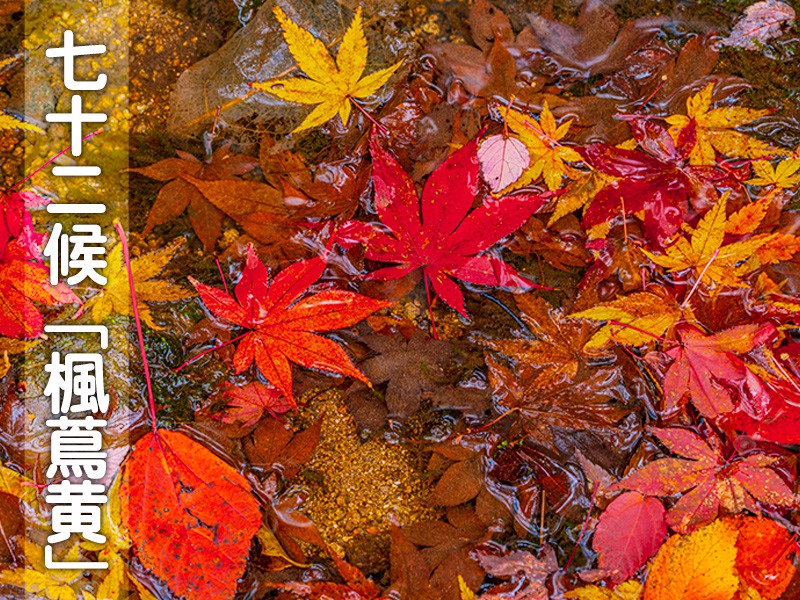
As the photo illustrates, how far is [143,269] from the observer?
159 centimetres

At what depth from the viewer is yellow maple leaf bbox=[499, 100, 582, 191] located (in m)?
1.54

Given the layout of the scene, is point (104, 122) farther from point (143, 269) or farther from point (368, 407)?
point (368, 407)

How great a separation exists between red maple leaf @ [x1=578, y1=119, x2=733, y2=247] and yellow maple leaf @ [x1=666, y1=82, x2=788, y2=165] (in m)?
0.02

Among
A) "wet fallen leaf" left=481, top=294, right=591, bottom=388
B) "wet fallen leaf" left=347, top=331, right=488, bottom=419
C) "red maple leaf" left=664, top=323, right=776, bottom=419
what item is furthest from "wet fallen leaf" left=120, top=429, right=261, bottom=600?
"red maple leaf" left=664, top=323, right=776, bottom=419

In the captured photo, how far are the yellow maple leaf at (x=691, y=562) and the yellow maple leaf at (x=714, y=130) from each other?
888 millimetres

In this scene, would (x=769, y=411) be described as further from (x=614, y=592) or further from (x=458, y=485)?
(x=458, y=485)

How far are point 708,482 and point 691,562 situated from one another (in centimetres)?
19

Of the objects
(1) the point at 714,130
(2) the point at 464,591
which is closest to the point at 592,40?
(1) the point at 714,130

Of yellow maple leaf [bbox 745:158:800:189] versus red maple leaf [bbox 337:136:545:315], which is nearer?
red maple leaf [bbox 337:136:545:315]

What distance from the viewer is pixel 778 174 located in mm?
1568

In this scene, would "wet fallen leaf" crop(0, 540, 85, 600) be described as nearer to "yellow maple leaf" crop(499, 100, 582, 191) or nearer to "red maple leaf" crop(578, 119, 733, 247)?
"yellow maple leaf" crop(499, 100, 582, 191)

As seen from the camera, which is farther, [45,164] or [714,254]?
[45,164]

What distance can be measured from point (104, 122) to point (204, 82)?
283mm

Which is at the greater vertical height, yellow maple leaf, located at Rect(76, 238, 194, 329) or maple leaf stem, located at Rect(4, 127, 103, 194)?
maple leaf stem, located at Rect(4, 127, 103, 194)
